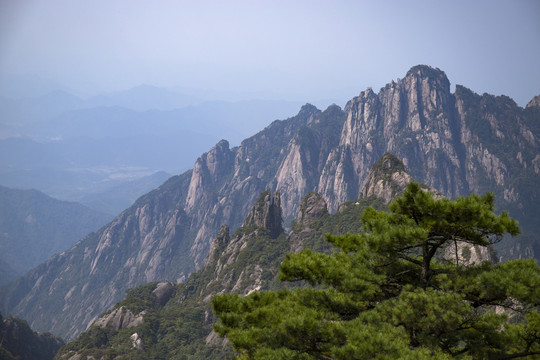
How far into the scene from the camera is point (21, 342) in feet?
258

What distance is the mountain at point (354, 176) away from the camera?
16625cm

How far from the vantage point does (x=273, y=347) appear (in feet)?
37.4

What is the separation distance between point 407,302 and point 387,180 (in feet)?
228

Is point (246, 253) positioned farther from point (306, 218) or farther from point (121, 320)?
point (121, 320)

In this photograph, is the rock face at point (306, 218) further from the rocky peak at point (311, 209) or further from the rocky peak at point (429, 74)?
the rocky peak at point (429, 74)

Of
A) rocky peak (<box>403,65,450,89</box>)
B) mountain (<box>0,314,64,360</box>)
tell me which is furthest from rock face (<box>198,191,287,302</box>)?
rocky peak (<box>403,65,450,89</box>)

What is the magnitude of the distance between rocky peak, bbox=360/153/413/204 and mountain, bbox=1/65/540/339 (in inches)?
3277

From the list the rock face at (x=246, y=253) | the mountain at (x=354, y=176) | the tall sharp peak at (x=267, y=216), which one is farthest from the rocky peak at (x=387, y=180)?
the mountain at (x=354, y=176)

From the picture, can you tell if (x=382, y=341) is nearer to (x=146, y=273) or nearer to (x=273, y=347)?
(x=273, y=347)

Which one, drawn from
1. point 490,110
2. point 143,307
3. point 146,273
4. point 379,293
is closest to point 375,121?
point 490,110

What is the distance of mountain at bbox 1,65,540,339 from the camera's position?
166 meters

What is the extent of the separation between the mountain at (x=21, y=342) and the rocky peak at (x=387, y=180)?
78.2 m

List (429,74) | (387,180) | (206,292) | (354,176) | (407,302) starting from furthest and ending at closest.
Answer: (354,176), (429,74), (206,292), (387,180), (407,302)

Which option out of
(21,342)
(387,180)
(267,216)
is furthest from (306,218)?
(21,342)
